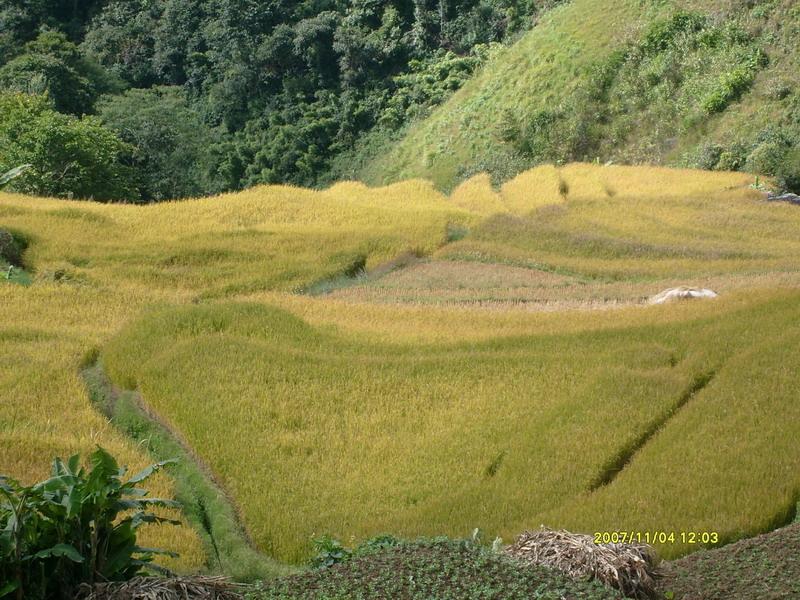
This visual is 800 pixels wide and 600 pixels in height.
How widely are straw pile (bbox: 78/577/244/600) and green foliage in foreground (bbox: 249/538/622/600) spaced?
22 cm

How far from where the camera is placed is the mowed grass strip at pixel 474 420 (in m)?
7.78

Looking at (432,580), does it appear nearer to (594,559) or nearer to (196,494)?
(594,559)

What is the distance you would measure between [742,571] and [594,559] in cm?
99

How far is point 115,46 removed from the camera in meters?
40.6

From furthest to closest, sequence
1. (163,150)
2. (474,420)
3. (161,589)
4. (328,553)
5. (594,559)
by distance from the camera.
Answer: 1. (163,150)
2. (474,420)
3. (328,553)
4. (594,559)
5. (161,589)

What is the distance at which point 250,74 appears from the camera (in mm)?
35469

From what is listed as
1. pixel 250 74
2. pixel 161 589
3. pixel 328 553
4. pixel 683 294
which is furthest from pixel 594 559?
pixel 250 74

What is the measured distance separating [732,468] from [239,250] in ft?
23.1

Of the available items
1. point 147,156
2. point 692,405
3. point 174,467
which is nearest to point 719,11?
point 147,156

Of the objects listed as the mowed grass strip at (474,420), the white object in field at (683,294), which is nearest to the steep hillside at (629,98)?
the white object in field at (683,294)

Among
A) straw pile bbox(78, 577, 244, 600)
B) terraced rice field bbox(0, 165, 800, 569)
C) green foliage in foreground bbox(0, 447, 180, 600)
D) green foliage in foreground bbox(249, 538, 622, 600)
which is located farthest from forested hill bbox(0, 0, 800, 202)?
straw pile bbox(78, 577, 244, 600)

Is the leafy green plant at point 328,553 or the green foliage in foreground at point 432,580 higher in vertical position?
the green foliage in foreground at point 432,580

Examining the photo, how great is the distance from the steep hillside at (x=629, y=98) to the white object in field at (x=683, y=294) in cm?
912

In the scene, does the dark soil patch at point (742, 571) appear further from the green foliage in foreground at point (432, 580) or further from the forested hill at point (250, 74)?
the forested hill at point (250, 74)
